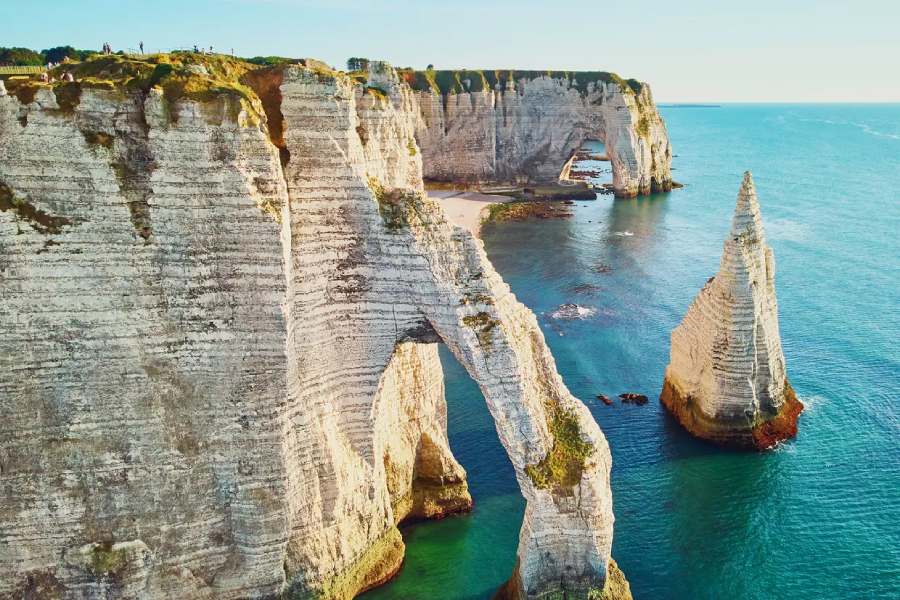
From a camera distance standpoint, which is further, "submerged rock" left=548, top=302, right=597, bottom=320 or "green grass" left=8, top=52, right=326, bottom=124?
"submerged rock" left=548, top=302, right=597, bottom=320

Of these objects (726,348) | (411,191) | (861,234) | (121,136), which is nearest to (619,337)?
(726,348)

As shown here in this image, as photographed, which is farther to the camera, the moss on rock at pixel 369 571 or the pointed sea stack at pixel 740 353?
the pointed sea stack at pixel 740 353

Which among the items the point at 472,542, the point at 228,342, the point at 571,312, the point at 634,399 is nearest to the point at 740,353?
the point at 634,399

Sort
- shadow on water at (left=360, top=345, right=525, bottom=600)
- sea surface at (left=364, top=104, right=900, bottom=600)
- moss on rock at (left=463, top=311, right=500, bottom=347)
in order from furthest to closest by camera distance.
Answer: sea surface at (left=364, top=104, right=900, bottom=600) < shadow on water at (left=360, top=345, right=525, bottom=600) < moss on rock at (left=463, top=311, right=500, bottom=347)

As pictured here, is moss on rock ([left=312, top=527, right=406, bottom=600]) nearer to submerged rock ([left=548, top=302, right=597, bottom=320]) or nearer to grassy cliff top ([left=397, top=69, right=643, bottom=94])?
submerged rock ([left=548, top=302, right=597, bottom=320])

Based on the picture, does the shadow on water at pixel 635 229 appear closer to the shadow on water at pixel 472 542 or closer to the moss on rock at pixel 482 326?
the shadow on water at pixel 472 542

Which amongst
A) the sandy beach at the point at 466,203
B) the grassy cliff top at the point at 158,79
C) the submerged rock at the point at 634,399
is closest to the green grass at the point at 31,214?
the grassy cliff top at the point at 158,79

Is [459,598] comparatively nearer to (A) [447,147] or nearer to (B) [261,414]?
(B) [261,414]

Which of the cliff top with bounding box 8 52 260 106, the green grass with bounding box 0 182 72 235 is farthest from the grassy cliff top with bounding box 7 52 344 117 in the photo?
the green grass with bounding box 0 182 72 235
